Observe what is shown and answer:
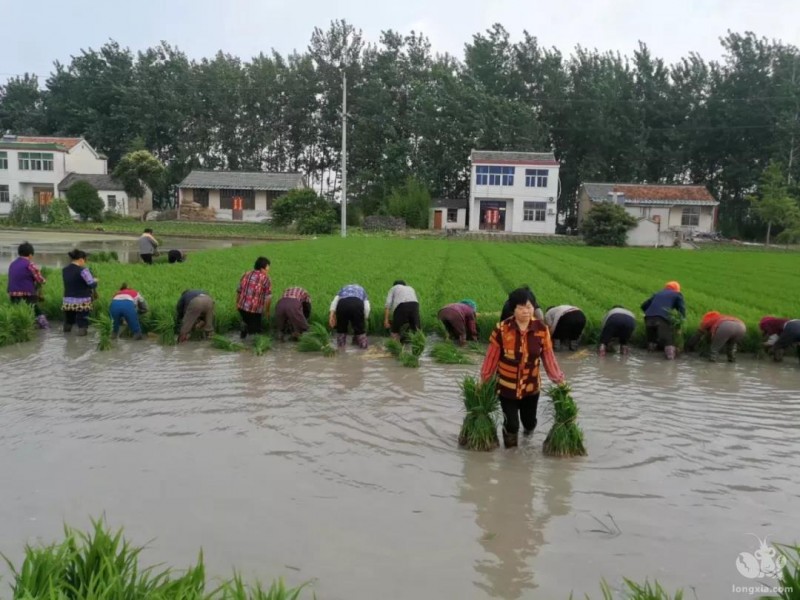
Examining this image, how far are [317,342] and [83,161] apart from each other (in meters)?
51.2

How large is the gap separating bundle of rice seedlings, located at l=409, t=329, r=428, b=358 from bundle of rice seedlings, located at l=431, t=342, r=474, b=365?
0.17 metres

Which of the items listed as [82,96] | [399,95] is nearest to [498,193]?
[399,95]

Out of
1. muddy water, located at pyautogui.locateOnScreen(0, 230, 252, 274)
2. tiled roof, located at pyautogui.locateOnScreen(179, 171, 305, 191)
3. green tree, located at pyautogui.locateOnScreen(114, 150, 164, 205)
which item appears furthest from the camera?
tiled roof, located at pyautogui.locateOnScreen(179, 171, 305, 191)

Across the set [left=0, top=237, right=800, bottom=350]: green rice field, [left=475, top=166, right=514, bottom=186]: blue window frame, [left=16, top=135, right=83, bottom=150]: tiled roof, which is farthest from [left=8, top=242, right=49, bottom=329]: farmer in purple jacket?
[left=16, top=135, right=83, bottom=150]: tiled roof

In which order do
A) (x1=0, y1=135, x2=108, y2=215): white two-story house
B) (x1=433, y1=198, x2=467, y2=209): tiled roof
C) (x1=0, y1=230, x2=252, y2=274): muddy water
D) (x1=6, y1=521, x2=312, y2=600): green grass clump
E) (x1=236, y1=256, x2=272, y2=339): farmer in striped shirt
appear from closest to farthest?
(x1=6, y1=521, x2=312, y2=600): green grass clump → (x1=236, y1=256, x2=272, y2=339): farmer in striped shirt → (x1=0, y1=230, x2=252, y2=274): muddy water → (x1=433, y1=198, x2=467, y2=209): tiled roof → (x1=0, y1=135, x2=108, y2=215): white two-story house

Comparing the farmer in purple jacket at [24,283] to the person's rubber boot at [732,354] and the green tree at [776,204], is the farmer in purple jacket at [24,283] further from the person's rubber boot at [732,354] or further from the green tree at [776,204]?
the green tree at [776,204]

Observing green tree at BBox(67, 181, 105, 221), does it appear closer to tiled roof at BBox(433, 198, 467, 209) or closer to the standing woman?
tiled roof at BBox(433, 198, 467, 209)

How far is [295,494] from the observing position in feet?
14.5

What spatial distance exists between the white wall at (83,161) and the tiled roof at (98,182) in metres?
1.36

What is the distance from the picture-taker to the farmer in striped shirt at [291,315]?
31.6ft

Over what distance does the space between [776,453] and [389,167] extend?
1866 inches

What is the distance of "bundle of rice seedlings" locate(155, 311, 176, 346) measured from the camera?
932 cm

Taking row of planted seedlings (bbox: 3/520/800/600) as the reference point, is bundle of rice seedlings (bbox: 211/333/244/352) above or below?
below

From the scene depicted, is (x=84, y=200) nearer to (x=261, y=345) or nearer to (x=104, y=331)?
(x=104, y=331)
